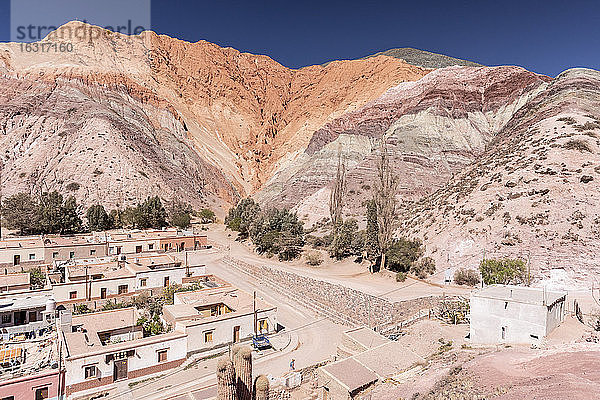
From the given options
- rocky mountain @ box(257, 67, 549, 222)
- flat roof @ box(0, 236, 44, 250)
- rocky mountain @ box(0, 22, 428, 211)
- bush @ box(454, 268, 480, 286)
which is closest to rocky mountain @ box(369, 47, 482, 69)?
rocky mountain @ box(0, 22, 428, 211)

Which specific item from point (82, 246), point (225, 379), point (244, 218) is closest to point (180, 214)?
point (244, 218)

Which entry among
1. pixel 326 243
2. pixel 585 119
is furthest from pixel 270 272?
pixel 585 119

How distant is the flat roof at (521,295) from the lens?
15.3 metres

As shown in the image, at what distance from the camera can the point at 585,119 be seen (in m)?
38.5

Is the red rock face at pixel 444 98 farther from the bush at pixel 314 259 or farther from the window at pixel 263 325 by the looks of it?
the window at pixel 263 325

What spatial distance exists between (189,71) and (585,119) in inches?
3582

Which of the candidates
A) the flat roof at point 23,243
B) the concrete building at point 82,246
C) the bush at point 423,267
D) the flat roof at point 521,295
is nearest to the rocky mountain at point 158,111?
the concrete building at point 82,246

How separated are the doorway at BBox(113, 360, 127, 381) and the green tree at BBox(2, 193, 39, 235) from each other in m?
34.3

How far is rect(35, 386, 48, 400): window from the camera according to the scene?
13.1 m

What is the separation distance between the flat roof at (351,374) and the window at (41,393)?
32.8 feet

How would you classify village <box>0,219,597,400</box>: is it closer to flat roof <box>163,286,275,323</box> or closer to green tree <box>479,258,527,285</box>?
flat roof <box>163,286,275,323</box>

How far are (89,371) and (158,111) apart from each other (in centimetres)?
7540

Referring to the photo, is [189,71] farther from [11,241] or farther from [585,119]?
[585,119]

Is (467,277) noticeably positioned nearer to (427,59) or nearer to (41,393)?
(41,393)
